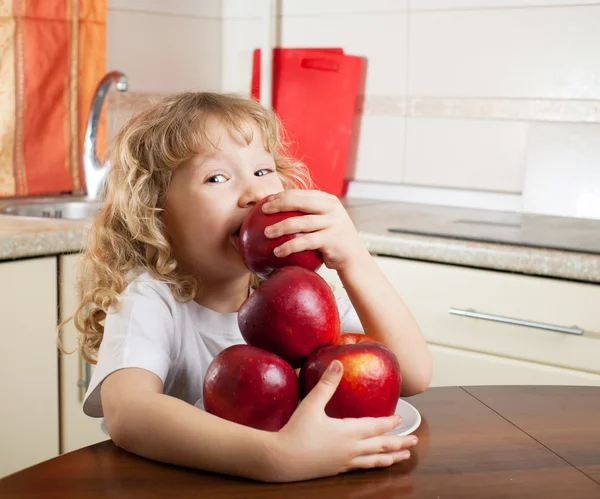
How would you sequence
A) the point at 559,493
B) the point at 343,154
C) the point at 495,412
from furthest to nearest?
1. the point at 343,154
2. the point at 495,412
3. the point at 559,493

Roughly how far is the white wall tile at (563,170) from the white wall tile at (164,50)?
1.20 metres

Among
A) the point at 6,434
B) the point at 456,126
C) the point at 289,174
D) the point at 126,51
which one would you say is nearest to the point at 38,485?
the point at 289,174

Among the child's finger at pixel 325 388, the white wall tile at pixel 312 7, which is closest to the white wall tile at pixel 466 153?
the white wall tile at pixel 312 7

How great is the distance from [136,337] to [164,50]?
2024mm

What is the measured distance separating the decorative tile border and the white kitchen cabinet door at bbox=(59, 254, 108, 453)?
2.35ft

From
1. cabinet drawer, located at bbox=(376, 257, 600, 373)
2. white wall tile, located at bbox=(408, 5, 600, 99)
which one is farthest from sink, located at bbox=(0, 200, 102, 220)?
white wall tile, located at bbox=(408, 5, 600, 99)

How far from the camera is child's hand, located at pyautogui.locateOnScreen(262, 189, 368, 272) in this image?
0.87m

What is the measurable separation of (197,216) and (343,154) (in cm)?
163

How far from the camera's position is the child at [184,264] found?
0.84 meters

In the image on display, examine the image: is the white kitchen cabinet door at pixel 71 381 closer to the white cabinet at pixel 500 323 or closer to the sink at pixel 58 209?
the sink at pixel 58 209

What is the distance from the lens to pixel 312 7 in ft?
8.90

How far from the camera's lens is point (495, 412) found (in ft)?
2.84

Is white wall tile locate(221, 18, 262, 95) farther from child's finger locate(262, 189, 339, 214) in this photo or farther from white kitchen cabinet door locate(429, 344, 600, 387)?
child's finger locate(262, 189, 339, 214)

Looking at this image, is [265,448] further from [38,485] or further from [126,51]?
[126,51]
